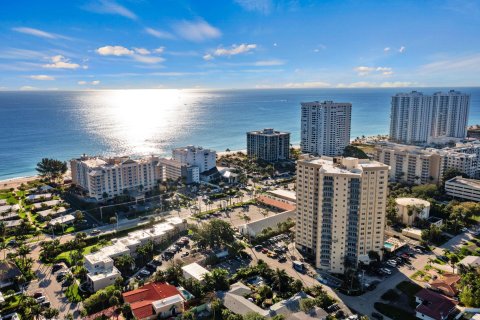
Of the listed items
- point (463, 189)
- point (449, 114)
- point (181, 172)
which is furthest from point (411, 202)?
point (449, 114)

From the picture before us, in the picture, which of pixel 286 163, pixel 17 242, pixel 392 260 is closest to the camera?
pixel 392 260

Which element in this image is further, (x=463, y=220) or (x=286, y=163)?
(x=286, y=163)

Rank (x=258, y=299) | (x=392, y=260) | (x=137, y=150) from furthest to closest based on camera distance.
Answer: (x=137, y=150), (x=392, y=260), (x=258, y=299)

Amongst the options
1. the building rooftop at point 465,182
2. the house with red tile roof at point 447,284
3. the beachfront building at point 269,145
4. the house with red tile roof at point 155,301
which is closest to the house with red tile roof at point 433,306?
the house with red tile roof at point 447,284

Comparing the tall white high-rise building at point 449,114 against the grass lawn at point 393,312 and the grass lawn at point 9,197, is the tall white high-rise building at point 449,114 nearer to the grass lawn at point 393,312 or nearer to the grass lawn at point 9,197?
the grass lawn at point 393,312

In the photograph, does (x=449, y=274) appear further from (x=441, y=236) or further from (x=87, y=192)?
(x=87, y=192)

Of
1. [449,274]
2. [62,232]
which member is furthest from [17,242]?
[449,274]

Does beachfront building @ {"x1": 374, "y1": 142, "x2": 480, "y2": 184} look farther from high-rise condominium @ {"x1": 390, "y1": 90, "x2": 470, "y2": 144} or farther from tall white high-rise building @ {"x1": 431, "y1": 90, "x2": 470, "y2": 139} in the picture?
tall white high-rise building @ {"x1": 431, "y1": 90, "x2": 470, "y2": 139}
